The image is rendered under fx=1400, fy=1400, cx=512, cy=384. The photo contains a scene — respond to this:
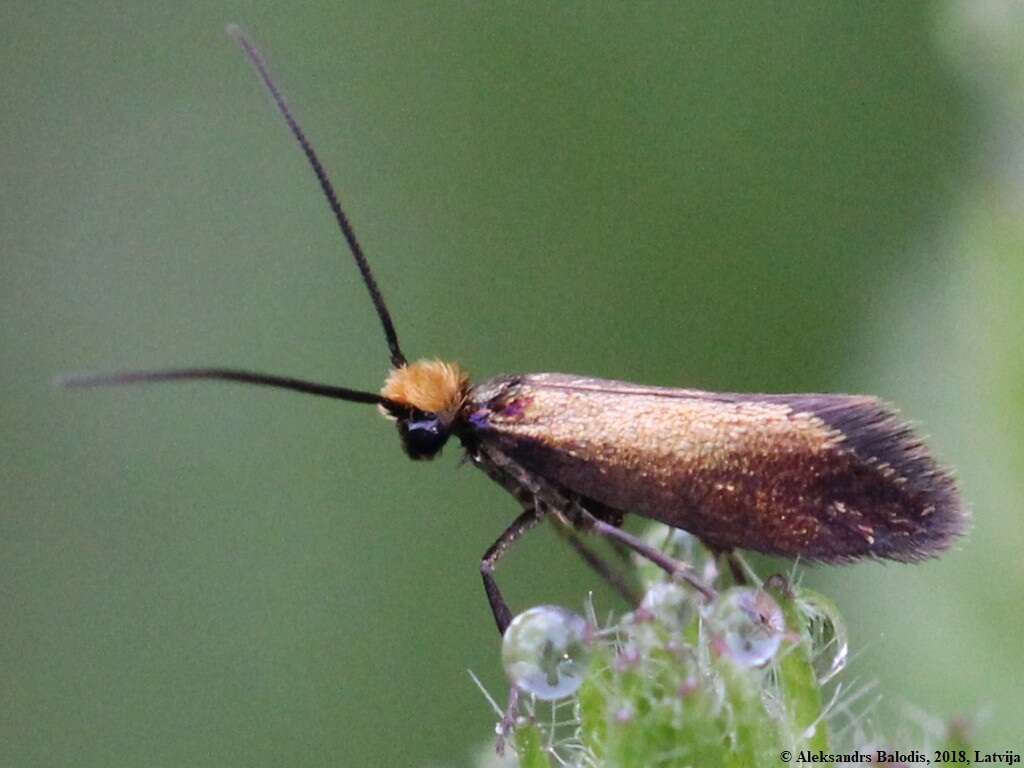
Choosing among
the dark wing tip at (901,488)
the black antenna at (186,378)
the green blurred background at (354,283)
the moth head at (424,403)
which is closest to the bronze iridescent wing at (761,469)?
the dark wing tip at (901,488)

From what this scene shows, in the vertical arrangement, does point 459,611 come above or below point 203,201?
below

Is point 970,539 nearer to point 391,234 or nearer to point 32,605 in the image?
point 391,234

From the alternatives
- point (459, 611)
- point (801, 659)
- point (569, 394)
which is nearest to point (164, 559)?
point (459, 611)

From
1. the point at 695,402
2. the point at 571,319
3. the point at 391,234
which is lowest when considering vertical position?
the point at 695,402

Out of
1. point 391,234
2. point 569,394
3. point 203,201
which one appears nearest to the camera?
point 569,394

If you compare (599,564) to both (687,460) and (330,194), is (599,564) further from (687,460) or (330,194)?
(330,194)

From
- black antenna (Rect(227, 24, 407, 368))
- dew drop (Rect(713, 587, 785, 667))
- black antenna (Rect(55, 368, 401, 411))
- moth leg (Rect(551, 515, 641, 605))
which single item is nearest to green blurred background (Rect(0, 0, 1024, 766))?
moth leg (Rect(551, 515, 641, 605))

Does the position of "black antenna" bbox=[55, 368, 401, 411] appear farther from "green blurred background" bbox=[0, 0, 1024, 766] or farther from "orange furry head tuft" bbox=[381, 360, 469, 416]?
"green blurred background" bbox=[0, 0, 1024, 766]
